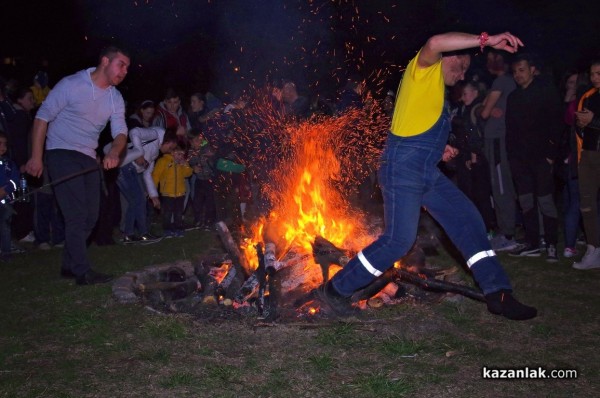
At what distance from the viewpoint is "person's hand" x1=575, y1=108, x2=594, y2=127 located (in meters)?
7.31

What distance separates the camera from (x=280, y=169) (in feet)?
32.0

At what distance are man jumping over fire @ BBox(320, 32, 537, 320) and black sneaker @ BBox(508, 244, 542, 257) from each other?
3.14 meters

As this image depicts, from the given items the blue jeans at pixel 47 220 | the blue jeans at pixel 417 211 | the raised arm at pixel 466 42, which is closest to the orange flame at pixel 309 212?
the blue jeans at pixel 417 211

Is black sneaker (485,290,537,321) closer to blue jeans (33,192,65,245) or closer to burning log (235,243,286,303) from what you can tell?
burning log (235,243,286,303)

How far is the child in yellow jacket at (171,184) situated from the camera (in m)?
10.8

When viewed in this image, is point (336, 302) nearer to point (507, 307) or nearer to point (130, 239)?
point (507, 307)

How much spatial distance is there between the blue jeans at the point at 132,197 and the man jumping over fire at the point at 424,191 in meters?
5.65

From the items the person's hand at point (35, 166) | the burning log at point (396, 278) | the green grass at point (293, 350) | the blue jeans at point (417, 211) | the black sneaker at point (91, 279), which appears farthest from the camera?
the black sneaker at point (91, 279)

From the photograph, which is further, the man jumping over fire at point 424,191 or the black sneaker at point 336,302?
the black sneaker at point 336,302

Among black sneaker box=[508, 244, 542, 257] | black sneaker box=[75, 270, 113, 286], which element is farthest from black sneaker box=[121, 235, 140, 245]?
black sneaker box=[508, 244, 542, 257]

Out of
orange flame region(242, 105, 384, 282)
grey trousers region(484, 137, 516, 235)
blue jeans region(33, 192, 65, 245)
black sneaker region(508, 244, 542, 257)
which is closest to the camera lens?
orange flame region(242, 105, 384, 282)

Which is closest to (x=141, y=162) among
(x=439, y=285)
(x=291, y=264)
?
(x=291, y=264)

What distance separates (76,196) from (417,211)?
3.84 metres

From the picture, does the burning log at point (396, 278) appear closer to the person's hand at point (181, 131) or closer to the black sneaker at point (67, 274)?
the black sneaker at point (67, 274)
